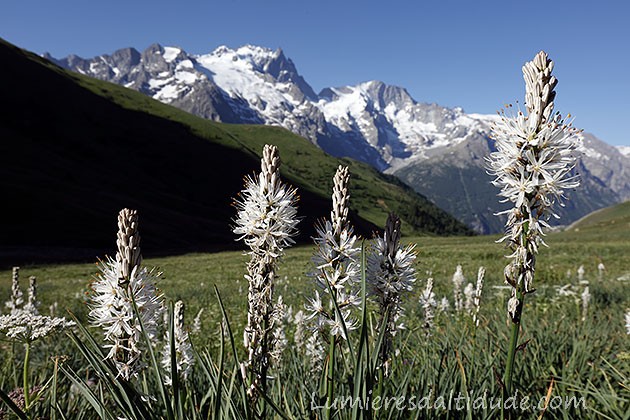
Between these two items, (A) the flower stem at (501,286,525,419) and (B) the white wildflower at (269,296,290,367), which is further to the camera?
(B) the white wildflower at (269,296,290,367)

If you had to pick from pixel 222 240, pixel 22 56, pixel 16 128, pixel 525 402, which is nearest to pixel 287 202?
pixel 525 402

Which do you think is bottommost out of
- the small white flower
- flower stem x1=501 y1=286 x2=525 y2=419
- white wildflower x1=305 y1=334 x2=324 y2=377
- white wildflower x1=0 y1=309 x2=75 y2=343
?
white wildflower x1=305 y1=334 x2=324 y2=377

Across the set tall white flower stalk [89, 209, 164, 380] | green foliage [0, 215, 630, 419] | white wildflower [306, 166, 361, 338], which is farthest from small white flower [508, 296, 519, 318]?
tall white flower stalk [89, 209, 164, 380]

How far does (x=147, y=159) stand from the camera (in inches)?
6560

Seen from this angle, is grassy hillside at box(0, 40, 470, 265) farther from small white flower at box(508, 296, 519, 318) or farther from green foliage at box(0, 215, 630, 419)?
small white flower at box(508, 296, 519, 318)

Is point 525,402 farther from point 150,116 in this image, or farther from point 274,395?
point 150,116

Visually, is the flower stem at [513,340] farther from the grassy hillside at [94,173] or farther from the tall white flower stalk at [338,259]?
the grassy hillside at [94,173]

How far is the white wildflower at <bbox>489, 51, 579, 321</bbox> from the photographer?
2445mm

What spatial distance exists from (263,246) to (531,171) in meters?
1.87

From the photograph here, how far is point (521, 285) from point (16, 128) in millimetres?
167815

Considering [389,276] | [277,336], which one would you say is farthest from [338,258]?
[277,336]

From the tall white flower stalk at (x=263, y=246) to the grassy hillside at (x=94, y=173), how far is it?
54.2 m

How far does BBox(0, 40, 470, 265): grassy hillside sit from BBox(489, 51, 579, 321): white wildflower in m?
54.8

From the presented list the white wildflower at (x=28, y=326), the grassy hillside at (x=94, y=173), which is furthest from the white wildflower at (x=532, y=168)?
the grassy hillside at (x=94, y=173)
